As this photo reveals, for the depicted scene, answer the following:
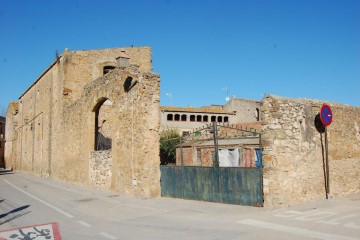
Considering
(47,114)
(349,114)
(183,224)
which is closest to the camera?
(183,224)

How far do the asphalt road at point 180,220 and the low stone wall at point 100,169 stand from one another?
3.53m

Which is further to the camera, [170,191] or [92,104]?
[92,104]

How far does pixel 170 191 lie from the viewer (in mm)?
12188

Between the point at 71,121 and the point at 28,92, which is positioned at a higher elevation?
the point at 28,92

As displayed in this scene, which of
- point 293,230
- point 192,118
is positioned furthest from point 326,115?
point 192,118

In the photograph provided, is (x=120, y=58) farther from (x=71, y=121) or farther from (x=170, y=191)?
(x=71, y=121)

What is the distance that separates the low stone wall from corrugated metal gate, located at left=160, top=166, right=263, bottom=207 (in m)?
3.65

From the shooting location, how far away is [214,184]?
1062cm

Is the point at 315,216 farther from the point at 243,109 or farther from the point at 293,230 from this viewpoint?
the point at 243,109

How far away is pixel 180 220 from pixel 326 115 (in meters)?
5.58

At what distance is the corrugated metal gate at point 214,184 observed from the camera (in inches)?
373

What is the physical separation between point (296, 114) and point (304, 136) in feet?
2.38

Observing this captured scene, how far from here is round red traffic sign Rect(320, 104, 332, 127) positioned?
1012 cm

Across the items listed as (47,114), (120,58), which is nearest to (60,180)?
(47,114)
